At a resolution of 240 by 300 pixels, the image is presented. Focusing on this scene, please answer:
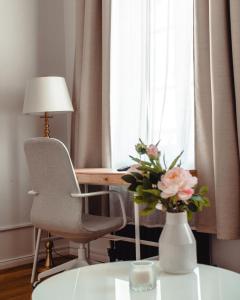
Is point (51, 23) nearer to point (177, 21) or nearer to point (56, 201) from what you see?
point (177, 21)

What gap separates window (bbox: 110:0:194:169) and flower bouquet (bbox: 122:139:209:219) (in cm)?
132

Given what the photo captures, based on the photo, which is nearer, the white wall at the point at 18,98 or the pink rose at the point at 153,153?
the pink rose at the point at 153,153

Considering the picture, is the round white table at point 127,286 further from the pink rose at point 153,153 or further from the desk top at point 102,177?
the desk top at point 102,177

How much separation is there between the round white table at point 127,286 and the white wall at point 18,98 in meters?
1.95

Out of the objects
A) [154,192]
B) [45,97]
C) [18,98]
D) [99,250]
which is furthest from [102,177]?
[154,192]

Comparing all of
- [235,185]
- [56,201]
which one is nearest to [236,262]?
[235,185]

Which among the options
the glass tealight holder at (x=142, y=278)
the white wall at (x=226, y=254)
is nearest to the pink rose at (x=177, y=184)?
the glass tealight holder at (x=142, y=278)

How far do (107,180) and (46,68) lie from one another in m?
1.40

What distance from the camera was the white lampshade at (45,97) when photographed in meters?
3.19

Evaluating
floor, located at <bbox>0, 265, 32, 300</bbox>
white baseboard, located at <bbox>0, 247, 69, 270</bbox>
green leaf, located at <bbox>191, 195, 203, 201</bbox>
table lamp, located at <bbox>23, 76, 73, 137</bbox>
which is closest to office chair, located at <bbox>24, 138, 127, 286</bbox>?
floor, located at <bbox>0, 265, 32, 300</bbox>

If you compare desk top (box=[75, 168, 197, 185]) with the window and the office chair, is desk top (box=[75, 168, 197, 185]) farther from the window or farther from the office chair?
the window

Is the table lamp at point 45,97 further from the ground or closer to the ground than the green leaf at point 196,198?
further from the ground

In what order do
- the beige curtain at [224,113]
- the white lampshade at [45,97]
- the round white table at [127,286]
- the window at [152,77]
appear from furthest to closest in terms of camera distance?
the white lampshade at [45,97] → the window at [152,77] → the beige curtain at [224,113] → the round white table at [127,286]

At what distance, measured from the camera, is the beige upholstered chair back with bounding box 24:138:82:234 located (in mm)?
2553
